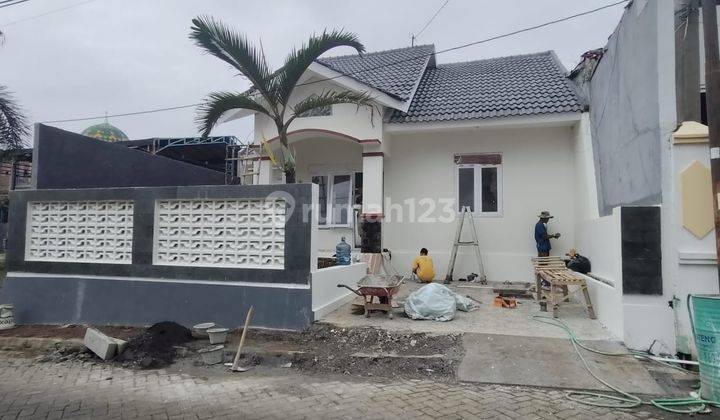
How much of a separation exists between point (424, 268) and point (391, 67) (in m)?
5.94

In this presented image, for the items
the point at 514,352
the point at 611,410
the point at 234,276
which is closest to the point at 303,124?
the point at 234,276

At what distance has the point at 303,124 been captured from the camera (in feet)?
35.1

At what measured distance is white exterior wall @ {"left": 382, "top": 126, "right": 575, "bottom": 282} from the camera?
1028 centimetres

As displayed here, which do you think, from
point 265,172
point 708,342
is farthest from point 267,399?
Result: point 265,172

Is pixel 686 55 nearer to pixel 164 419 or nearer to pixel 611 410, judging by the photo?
pixel 611 410

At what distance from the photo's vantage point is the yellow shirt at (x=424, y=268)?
10.1 meters

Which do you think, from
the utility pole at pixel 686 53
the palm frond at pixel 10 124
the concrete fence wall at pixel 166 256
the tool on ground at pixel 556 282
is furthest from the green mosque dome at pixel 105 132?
the utility pole at pixel 686 53

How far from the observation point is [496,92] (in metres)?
11.0

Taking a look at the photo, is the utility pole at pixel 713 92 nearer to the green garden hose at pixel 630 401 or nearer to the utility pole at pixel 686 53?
the utility pole at pixel 686 53

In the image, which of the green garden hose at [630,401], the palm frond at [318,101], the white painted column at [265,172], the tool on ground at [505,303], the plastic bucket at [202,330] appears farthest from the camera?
the white painted column at [265,172]

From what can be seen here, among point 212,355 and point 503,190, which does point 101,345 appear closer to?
point 212,355

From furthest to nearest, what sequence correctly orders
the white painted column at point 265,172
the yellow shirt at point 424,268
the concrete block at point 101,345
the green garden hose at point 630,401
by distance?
the white painted column at point 265,172 → the yellow shirt at point 424,268 → the concrete block at point 101,345 → the green garden hose at point 630,401

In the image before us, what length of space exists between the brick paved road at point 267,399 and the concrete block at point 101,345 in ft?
1.63

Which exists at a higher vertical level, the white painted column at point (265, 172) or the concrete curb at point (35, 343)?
the white painted column at point (265, 172)
